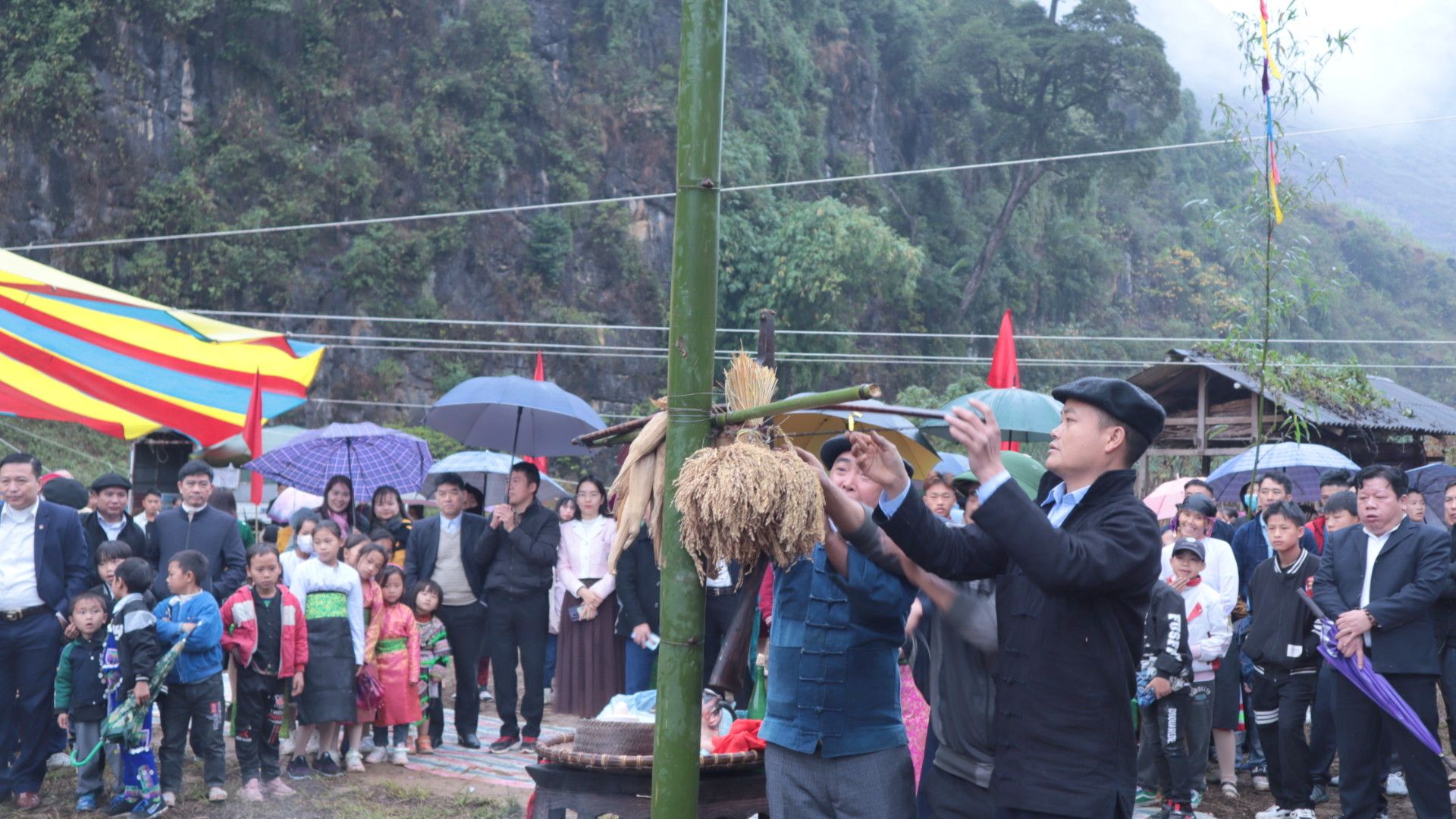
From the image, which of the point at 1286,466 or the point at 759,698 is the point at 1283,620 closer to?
the point at 759,698

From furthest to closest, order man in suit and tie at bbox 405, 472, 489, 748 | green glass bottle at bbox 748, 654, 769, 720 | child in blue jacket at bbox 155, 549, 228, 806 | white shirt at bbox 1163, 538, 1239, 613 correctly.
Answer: man in suit and tie at bbox 405, 472, 489, 748 → white shirt at bbox 1163, 538, 1239, 613 → child in blue jacket at bbox 155, 549, 228, 806 → green glass bottle at bbox 748, 654, 769, 720

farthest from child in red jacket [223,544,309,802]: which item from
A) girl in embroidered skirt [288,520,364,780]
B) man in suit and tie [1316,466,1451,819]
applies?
man in suit and tie [1316,466,1451,819]

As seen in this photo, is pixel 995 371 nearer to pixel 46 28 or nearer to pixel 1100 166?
pixel 46 28

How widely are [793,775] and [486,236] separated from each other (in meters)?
25.6

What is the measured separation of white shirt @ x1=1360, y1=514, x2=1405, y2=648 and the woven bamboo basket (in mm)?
3732

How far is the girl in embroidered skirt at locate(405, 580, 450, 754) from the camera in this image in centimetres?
834

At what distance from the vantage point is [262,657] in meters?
7.04

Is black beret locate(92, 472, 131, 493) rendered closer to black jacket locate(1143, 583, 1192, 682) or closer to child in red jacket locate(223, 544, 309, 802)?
child in red jacket locate(223, 544, 309, 802)

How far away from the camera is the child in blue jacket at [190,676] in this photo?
6586mm

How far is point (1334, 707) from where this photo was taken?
20.1ft

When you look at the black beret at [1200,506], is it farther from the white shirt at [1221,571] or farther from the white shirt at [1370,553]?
the white shirt at [1370,553]

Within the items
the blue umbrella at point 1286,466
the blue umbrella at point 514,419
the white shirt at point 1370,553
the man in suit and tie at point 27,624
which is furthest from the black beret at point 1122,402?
the blue umbrella at point 1286,466

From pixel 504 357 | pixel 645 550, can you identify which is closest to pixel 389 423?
pixel 504 357

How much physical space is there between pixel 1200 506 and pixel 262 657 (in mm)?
5725
